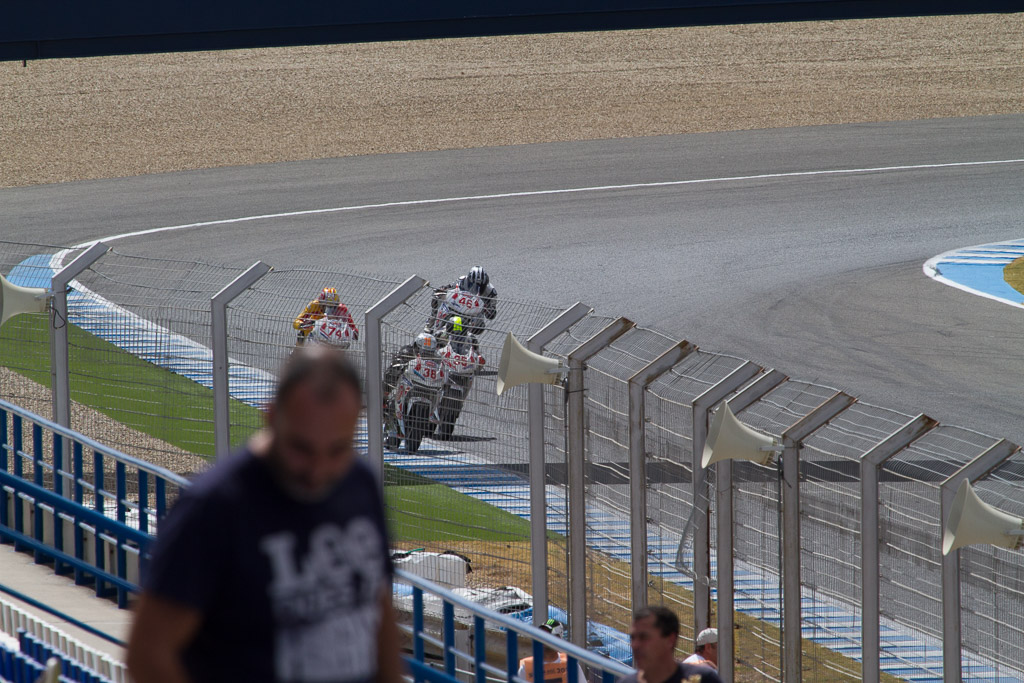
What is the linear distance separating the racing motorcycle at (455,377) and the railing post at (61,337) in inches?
78.3

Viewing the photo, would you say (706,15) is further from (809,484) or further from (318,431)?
(318,431)

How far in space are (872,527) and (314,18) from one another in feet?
36.5

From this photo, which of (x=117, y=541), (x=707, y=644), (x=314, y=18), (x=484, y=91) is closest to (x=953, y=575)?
(x=707, y=644)

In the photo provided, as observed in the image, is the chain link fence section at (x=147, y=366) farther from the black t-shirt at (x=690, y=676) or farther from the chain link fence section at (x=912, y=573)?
the black t-shirt at (x=690, y=676)

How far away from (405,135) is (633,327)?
63.8 ft

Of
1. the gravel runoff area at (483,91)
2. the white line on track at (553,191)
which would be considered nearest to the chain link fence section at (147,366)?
the white line on track at (553,191)

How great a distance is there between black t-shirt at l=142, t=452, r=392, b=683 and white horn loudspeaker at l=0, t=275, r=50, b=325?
6053 mm

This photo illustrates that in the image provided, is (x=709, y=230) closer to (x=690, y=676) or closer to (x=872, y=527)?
(x=872, y=527)

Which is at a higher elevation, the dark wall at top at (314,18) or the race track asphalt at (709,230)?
Result: the dark wall at top at (314,18)

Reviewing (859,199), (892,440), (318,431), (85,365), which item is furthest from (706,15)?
(318,431)

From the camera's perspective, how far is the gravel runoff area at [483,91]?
24.8 metres

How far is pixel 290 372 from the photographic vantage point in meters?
2.02

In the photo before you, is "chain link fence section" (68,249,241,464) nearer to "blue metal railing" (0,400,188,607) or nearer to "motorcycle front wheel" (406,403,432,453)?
"blue metal railing" (0,400,188,607)

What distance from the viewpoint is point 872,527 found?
5.70 meters
